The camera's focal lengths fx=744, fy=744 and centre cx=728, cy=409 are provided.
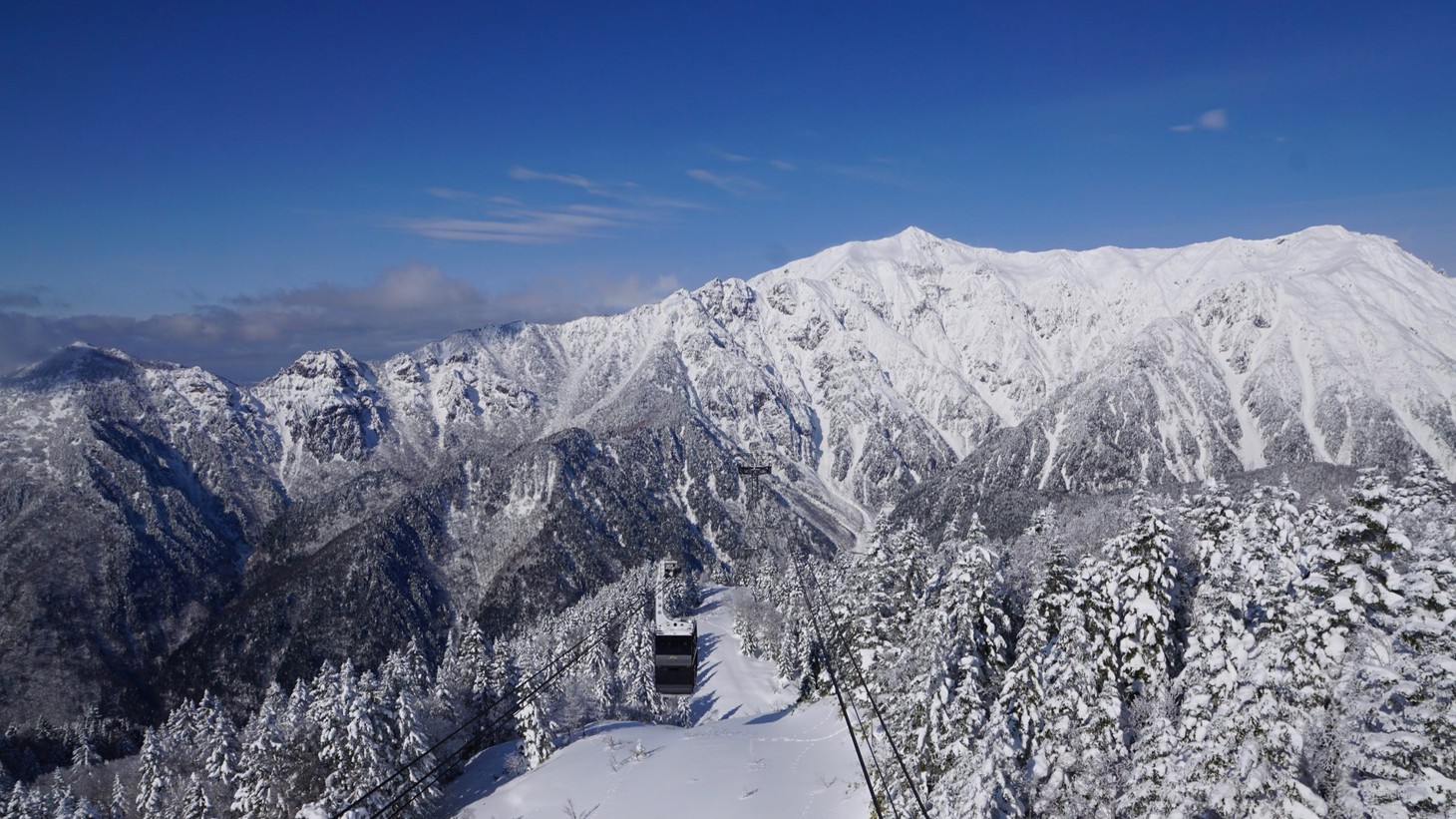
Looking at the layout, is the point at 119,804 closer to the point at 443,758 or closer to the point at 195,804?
the point at 195,804

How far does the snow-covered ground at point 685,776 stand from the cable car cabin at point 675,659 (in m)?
5.10

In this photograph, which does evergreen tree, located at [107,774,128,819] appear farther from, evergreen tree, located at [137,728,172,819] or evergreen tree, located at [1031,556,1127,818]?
evergreen tree, located at [1031,556,1127,818]

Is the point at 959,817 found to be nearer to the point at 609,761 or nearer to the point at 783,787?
the point at 783,787

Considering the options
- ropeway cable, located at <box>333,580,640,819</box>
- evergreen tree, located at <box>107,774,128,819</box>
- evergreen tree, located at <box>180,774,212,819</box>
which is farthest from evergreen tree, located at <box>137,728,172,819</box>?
ropeway cable, located at <box>333,580,640,819</box>

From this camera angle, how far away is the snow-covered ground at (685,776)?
35.1 metres

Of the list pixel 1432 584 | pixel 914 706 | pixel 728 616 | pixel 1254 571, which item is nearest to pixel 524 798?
pixel 914 706

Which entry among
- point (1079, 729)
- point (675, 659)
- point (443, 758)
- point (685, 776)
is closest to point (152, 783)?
point (443, 758)

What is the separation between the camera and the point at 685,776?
131ft

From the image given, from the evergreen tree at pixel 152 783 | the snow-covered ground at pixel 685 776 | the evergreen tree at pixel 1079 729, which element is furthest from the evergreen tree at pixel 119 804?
the evergreen tree at pixel 1079 729

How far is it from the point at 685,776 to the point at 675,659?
7.12m

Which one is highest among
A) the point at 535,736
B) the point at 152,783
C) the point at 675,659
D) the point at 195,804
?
the point at 675,659

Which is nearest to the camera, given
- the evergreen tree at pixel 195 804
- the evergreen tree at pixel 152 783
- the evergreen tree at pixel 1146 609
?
the evergreen tree at pixel 1146 609

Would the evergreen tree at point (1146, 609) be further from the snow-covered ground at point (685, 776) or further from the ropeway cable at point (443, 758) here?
the ropeway cable at point (443, 758)

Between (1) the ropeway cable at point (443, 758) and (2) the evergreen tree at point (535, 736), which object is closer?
(1) the ropeway cable at point (443, 758)
